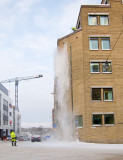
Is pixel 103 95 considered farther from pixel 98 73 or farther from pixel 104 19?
pixel 104 19

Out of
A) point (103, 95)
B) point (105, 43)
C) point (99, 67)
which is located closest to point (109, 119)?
point (103, 95)

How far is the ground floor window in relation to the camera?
3234 centimetres

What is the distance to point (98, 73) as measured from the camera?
33.4 meters

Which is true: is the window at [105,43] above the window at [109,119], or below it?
above

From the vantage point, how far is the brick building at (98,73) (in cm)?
3225

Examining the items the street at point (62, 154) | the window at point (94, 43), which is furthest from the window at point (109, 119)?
the street at point (62, 154)

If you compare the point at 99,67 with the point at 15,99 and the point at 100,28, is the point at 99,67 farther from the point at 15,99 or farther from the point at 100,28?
the point at 15,99

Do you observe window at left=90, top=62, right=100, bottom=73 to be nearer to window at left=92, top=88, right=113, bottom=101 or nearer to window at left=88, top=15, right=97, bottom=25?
window at left=92, top=88, right=113, bottom=101

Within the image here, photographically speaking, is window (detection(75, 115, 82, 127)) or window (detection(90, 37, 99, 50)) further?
window (detection(90, 37, 99, 50))

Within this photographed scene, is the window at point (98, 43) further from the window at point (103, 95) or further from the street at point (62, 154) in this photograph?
the street at point (62, 154)

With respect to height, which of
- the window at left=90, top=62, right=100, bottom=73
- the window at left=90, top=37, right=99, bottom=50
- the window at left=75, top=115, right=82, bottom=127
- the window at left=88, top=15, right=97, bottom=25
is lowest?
the window at left=75, top=115, right=82, bottom=127

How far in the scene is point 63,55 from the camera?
3825 centimetres


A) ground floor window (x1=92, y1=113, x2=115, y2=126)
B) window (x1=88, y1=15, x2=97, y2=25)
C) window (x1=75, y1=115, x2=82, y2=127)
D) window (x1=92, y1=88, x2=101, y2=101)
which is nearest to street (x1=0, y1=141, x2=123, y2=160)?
ground floor window (x1=92, y1=113, x2=115, y2=126)

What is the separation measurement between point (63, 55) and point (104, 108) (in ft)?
33.5
